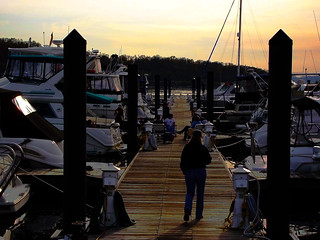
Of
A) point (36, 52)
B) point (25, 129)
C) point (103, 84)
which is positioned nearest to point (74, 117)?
point (25, 129)

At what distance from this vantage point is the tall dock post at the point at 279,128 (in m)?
9.16

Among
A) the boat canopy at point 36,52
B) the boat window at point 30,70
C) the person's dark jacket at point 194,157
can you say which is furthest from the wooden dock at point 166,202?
the boat canopy at point 36,52

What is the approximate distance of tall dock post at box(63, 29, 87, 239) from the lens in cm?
938

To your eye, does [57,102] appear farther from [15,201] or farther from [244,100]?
[244,100]

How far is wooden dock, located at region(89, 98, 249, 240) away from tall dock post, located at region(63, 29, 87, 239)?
906mm

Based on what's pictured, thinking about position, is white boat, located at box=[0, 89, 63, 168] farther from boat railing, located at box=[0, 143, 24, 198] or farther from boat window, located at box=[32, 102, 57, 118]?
boat window, located at box=[32, 102, 57, 118]

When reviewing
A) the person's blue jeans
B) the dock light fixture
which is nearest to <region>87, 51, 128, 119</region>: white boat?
the person's blue jeans

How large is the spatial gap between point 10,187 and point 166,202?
12.4ft

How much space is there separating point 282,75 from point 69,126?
3315 mm

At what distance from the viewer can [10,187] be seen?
44.4 feet

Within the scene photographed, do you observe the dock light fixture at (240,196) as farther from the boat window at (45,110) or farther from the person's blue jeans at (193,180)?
the boat window at (45,110)

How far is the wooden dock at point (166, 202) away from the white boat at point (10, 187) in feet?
7.00

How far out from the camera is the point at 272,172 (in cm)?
930

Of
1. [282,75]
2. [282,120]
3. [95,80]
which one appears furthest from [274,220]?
[95,80]
